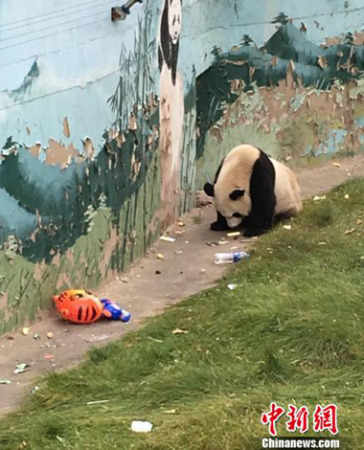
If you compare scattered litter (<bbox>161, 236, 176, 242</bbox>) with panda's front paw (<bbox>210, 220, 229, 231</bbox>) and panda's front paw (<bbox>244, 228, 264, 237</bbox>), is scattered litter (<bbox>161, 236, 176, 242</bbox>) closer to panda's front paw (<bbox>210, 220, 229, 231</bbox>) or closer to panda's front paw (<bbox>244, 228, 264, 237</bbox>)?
panda's front paw (<bbox>210, 220, 229, 231</bbox>)

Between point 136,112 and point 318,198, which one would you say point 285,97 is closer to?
point 318,198

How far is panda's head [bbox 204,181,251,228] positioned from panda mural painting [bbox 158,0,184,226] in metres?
0.45

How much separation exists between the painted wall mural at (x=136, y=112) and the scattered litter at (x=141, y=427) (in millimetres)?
2101

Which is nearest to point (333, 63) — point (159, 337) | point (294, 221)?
point (294, 221)

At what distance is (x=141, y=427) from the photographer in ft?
12.7

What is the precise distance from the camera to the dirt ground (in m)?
5.45

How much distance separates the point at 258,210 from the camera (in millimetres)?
8328

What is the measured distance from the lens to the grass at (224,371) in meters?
3.79

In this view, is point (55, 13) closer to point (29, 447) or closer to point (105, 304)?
point (105, 304)

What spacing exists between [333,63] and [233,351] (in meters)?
6.32

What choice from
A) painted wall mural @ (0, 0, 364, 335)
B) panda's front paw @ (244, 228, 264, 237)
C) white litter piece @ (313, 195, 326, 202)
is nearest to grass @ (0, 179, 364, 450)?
painted wall mural @ (0, 0, 364, 335)

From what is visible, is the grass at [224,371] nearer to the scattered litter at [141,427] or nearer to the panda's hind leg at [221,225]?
the scattered litter at [141,427]

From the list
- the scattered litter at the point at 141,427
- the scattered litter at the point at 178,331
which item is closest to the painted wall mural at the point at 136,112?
the scattered litter at the point at 178,331

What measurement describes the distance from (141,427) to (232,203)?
4.68 metres
